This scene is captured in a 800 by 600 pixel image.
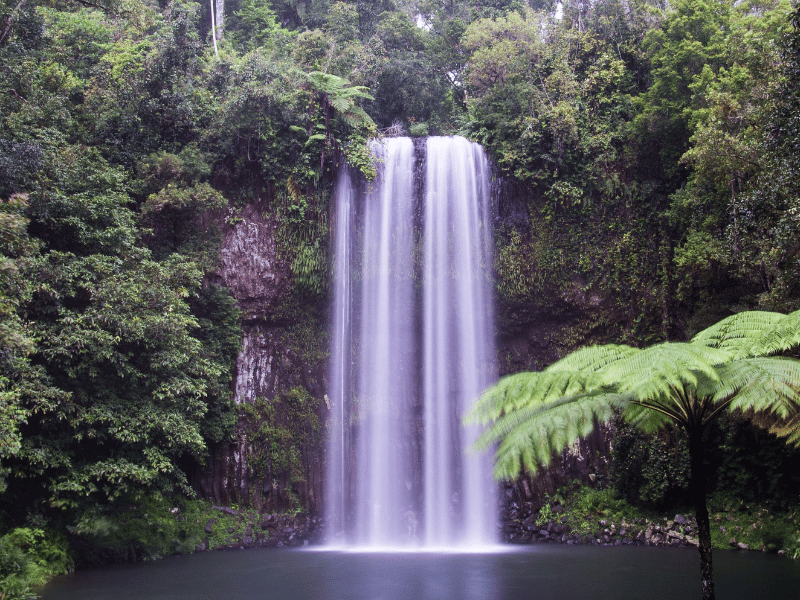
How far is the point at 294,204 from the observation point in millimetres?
17438

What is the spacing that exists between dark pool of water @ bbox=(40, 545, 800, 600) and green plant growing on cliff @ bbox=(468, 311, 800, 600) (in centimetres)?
328

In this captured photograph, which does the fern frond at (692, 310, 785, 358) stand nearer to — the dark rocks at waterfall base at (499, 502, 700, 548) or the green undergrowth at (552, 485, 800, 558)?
the green undergrowth at (552, 485, 800, 558)

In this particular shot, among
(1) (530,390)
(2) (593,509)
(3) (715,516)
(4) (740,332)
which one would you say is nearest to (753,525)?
(3) (715,516)

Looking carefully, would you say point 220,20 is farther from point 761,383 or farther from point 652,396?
point 761,383

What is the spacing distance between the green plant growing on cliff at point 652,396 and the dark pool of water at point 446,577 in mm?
3282

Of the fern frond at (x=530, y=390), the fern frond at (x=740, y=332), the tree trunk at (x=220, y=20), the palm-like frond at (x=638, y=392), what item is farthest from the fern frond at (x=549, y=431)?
the tree trunk at (x=220, y=20)

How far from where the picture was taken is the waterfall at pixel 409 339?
53.3ft

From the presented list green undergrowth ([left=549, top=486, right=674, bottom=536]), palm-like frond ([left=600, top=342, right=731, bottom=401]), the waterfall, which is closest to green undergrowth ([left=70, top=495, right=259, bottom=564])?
the waterfall

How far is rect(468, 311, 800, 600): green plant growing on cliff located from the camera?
5.89 metres

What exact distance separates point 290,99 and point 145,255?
6701 millimetres

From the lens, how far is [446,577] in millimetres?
10484

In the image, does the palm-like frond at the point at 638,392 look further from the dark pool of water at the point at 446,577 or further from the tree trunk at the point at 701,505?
the dark pool of water at the point at 446,577

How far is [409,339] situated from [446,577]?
7694 mm

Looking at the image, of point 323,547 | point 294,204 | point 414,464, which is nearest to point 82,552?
point 323,547
